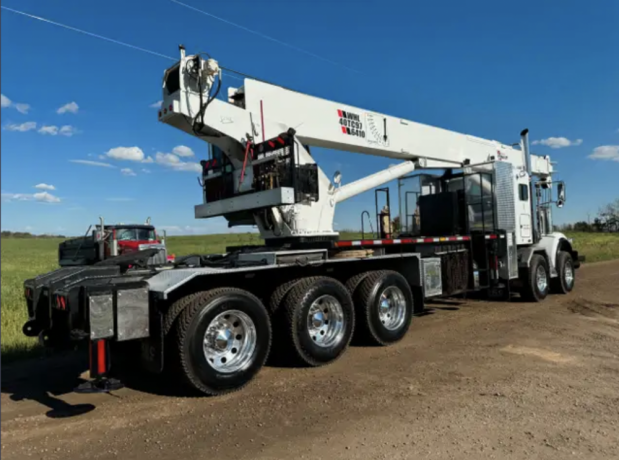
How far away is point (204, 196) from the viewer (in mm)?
7574

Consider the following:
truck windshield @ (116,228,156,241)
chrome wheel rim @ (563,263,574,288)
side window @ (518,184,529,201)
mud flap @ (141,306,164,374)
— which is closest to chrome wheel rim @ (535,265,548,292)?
chrome wheel rim @ (563,263,574,288)

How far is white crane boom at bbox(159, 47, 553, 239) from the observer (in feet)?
20.5

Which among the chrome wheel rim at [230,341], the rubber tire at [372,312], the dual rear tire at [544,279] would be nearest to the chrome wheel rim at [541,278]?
the dual rear tire at [544,279]

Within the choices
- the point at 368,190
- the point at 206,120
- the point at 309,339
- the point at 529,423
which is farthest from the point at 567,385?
the point at 206,120

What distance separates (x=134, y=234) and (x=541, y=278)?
502 inches

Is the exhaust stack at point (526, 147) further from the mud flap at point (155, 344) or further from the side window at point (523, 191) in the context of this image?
the mud flap at point (155, 344)

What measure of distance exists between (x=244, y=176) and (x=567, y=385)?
15.7 ft

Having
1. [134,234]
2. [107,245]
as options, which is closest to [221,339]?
[107,245]

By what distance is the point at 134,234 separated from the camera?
16.4 metres

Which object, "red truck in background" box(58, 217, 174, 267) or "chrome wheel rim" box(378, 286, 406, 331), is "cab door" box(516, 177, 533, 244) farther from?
"red truck in background" box(58, 217, 174, 267)

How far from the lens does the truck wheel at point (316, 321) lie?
5.87 metres

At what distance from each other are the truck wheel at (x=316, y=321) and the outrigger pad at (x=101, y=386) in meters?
2.11

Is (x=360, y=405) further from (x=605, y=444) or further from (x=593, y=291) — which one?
(x=593, y=291)

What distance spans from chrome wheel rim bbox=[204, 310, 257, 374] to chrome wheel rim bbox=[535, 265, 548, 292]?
797 cm
